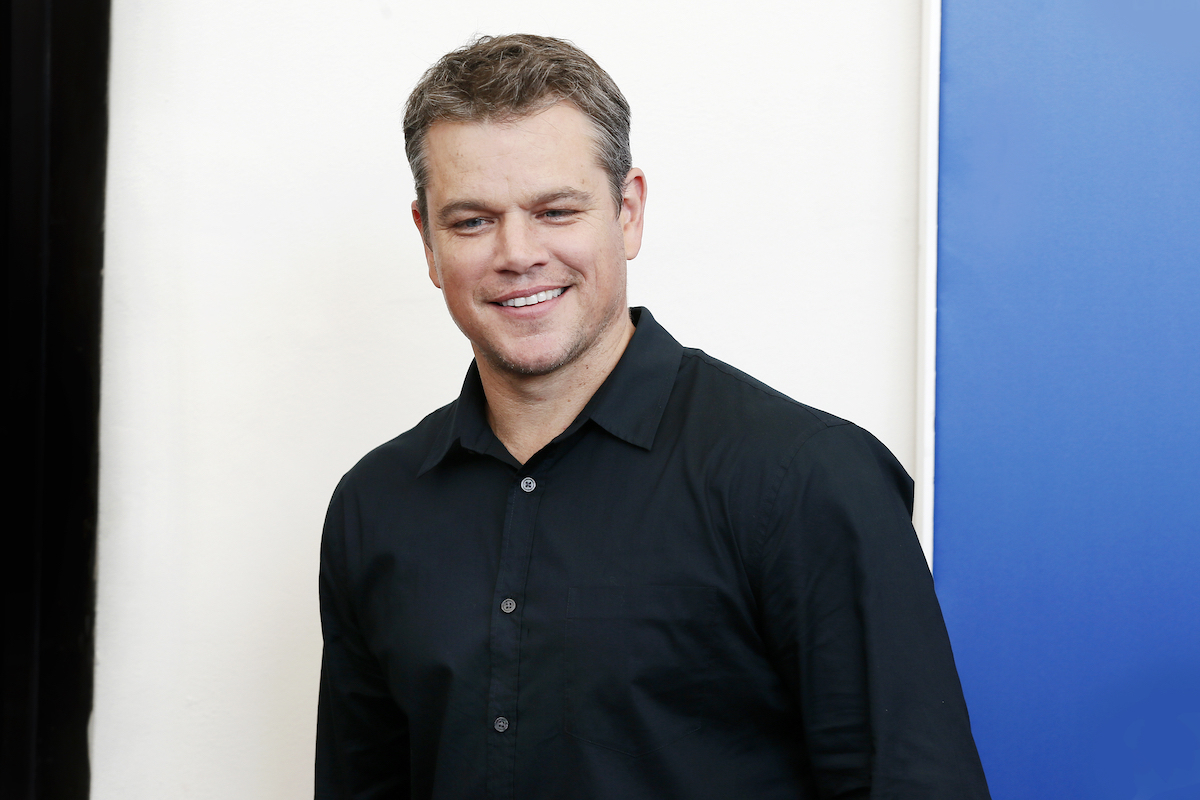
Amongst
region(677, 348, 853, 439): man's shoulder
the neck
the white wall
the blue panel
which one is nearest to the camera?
region(677, 348, 853, 439): man's shoulder

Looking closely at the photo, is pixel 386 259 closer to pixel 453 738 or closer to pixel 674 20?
pixel 674 20

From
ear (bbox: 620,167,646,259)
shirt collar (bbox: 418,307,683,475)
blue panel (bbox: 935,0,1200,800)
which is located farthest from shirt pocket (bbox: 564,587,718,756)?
blue panel (bbox: 935,0,1200,800)

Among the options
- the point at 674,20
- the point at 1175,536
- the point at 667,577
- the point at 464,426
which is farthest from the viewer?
the point at 674,20

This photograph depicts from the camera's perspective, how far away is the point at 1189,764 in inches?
52.2

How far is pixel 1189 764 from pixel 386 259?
1.36m

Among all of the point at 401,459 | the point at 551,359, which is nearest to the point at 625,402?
the point at 551,359

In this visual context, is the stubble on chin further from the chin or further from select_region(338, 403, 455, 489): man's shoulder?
select_region(338, 403, 455, 489): man's shoulder

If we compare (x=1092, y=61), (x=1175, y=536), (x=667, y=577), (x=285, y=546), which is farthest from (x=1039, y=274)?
(x=285, y=546)

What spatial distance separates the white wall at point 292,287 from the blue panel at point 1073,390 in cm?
19

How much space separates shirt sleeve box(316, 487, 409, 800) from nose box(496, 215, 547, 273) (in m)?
0.37

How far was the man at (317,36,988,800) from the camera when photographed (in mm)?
880

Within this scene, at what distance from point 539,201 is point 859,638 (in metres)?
0.53

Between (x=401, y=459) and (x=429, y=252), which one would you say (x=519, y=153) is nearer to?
(x=429, y=252)

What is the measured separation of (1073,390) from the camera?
1.34 m
